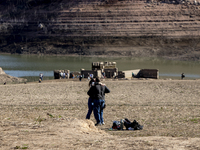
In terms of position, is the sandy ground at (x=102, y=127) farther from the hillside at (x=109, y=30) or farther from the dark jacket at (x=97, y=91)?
the hillside at (x=109, y=30)

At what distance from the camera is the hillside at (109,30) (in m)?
97.6

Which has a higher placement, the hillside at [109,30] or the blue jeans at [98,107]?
the hillside at [109,30]

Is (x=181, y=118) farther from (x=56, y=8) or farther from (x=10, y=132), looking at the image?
(x=56, y=8)

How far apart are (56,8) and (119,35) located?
28.2 meters

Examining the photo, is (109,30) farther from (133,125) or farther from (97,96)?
(133,125)

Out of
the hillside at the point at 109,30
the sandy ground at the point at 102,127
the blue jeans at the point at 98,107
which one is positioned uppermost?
the hillside at the point at 109,30

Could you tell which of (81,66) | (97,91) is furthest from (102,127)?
(81,66)

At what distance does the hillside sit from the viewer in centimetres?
9762

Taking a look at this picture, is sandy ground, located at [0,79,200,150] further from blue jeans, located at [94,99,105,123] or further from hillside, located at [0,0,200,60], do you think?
hillside, located at [0,0,200,60]

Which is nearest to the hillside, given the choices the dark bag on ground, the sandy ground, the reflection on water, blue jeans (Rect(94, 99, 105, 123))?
the reflection on water

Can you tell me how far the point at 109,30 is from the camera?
104m

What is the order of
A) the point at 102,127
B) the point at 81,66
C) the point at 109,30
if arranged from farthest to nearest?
the point at 109,30 < the point at 81,66 < the point at 102,127

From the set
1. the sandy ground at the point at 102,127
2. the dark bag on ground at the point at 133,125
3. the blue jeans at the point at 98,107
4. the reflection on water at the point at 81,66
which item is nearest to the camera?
the sandy ground at the point at 102,127

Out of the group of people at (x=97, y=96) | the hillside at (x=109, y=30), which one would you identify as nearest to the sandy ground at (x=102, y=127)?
the group of people at (x=97, y=96)
